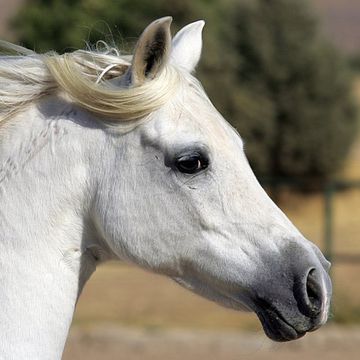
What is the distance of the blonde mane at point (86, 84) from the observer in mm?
2518

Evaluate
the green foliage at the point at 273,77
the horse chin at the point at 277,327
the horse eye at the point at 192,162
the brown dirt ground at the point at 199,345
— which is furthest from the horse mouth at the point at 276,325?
the green foliage at the point at 273,77

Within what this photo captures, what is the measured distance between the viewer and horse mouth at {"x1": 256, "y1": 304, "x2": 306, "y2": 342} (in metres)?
2.48

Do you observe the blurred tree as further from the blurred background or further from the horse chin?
the horse chin

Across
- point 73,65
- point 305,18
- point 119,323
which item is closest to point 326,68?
point 305,18

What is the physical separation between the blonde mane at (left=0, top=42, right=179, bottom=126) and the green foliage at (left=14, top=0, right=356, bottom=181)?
49.2 ft

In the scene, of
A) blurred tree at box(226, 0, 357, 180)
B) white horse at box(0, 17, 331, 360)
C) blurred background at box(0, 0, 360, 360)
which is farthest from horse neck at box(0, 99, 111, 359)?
blurred tree at box(226, 0, 357, 180)

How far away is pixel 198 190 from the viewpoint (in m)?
2.53

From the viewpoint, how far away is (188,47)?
9.48ft

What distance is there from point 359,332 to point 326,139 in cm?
988

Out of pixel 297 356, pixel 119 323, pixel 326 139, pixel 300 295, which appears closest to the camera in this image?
pixel 300 295

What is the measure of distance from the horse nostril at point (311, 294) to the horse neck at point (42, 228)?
56 centimetres

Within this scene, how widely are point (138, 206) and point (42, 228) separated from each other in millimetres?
258

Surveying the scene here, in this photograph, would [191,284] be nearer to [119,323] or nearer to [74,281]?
[74,281]

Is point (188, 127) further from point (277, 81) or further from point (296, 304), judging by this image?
point (277, 81)
